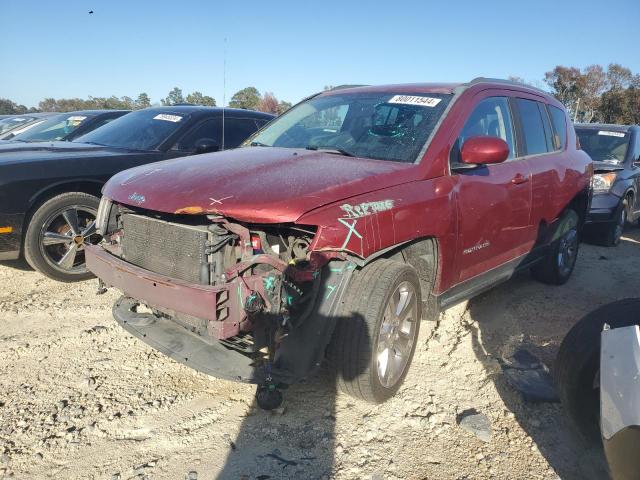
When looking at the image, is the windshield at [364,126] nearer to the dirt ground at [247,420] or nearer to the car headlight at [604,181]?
the dirt ground at [247,420]

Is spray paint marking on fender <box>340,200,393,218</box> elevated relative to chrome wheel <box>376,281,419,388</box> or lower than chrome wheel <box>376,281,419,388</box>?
elevated

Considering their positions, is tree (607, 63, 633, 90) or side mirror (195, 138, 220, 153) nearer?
side mirror (195, 138, 220, 153)

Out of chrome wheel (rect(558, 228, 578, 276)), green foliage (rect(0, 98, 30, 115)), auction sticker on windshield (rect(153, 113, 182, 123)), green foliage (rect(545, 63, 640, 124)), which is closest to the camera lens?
chrome wheel (rect(558, 228, 578, 276))

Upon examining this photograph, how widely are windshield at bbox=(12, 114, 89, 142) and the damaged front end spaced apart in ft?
16.2

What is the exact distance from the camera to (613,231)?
708cm

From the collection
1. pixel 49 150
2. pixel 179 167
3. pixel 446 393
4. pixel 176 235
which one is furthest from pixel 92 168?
pixel 446 393

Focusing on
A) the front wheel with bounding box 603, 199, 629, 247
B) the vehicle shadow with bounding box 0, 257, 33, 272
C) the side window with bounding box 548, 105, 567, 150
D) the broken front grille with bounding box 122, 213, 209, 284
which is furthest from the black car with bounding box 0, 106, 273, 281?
the front wheel with bounding box 603, 199, 629, 247

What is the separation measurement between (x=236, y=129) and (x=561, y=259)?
3968mm

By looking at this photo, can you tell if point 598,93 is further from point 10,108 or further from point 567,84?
point 10,108

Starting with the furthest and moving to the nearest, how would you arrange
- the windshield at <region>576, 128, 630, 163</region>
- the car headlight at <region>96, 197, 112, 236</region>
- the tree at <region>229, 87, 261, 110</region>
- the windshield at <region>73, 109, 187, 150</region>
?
1. the tree at <region>229, 87, 261, 110</region>
2. the windshield at <region>576, 128, 630, 163</region>
3. the windshield at <region>73, 109, 187, 150</region>
4. the car headlight at <region>96, 197, 112, 236</region>

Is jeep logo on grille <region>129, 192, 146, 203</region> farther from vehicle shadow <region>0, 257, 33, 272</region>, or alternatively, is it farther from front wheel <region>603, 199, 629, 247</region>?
front wheel <region>603, 199, 629, 247</region>

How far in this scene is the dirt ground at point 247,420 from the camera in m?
2.39

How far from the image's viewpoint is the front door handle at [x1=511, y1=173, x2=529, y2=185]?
12.1ft

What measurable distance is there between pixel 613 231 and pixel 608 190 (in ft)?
2.02
